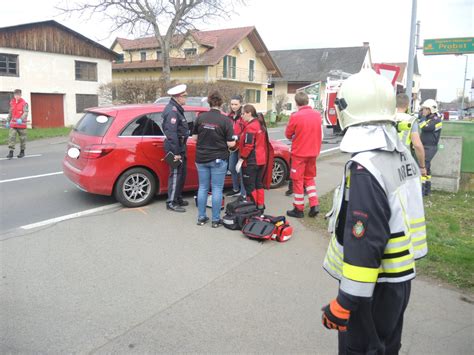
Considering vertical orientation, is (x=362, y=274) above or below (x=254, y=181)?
above

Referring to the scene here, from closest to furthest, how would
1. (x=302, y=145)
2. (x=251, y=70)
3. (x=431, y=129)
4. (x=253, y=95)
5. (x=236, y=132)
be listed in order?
(x=302, y=145)
(x=236, y=132)
(x=431, y=129)
(x=251, y=70)
(x=253, y=95)

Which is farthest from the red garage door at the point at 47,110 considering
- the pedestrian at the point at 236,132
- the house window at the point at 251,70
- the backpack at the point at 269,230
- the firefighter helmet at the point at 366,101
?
the firefighter helmet at the point at 366,101

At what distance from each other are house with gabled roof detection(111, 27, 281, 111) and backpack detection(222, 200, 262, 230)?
32.2 m

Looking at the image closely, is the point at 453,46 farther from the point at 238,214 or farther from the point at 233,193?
the point at 238,214

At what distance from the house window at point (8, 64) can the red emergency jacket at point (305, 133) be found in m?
23.9

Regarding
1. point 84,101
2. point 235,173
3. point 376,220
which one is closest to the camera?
point 376,220

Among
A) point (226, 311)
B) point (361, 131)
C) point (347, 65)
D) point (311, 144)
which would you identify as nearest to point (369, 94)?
point (361, 131)

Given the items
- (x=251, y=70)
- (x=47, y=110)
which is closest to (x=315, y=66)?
(x=251, y=70)

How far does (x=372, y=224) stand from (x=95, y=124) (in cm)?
592

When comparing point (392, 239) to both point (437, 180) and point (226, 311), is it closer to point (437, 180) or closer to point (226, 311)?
point (226, 311)

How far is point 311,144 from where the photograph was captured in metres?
6.55

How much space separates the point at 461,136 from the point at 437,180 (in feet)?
3.42

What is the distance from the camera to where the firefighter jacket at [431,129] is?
26.6 feet

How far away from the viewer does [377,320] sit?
215 cm
